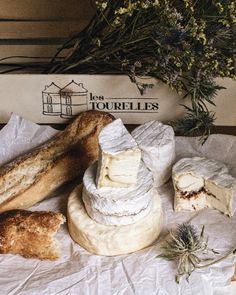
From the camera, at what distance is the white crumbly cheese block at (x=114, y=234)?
4.06ft

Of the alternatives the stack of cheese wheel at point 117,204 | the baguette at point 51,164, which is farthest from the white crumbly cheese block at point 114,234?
the baguette at point 51,164

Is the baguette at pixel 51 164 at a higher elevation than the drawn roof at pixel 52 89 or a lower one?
lower

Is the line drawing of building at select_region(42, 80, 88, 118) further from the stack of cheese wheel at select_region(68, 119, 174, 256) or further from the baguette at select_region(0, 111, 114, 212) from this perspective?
the stack of cheese wheel at select_region(68, 119, 174, 256)

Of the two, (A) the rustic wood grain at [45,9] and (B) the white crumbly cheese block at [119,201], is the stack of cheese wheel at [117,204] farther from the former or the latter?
(A) the rustic wood grain at [45,9]

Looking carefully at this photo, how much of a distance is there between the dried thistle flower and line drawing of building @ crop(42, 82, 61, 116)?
53 cm

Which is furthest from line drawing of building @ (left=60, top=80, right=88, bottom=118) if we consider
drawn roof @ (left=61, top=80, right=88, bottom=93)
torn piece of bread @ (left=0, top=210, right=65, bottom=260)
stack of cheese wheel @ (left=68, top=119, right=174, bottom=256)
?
torn piece of bread @ (left=0, top=210, right=65, bottom=260)

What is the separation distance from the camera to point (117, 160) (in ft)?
3.93

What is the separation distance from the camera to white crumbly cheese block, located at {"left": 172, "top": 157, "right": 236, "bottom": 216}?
1.34m

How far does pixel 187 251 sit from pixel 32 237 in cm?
33

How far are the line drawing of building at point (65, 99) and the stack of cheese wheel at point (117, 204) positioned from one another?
30 centimetres

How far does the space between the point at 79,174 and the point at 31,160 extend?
125 millimetres

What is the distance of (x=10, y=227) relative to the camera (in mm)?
1261

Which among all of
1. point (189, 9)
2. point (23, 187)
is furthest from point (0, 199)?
point (189, 9)

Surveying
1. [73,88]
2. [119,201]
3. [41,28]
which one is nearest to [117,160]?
[119,201]
